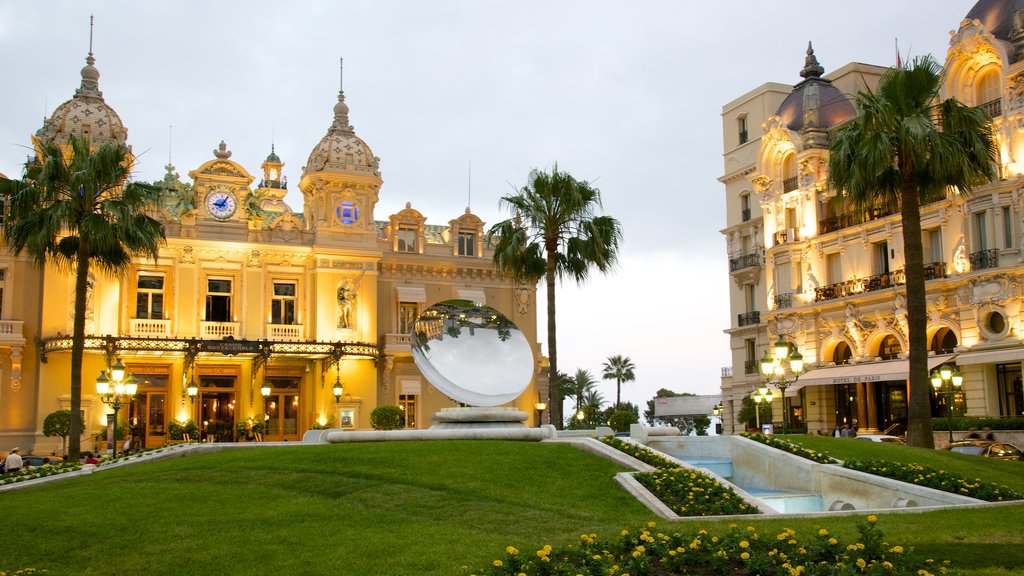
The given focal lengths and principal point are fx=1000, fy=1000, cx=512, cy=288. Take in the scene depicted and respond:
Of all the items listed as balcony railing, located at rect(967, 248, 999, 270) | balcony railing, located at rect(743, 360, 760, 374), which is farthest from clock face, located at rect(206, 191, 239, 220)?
balcony railing, located at rect(967, 248, 999, 270)

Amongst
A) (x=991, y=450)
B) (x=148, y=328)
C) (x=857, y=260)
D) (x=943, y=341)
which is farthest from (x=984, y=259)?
(x=148, y=328)

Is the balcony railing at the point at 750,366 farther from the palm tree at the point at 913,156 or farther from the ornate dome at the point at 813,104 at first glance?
the palm tree at the point at 913,156

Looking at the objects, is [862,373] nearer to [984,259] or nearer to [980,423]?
[980,423]

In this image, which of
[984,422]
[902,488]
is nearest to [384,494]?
[902,488]

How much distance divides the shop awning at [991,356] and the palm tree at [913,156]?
11566mm

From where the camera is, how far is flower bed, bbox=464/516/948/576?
31.6ft

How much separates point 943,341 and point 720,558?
35.9 metres

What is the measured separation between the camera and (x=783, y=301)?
50.1 meters

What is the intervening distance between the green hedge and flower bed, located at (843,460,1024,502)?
19.0 m

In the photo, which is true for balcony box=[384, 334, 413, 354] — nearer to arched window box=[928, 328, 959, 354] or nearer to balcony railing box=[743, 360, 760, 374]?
balcony railing box=[743, 360, 760, 374]

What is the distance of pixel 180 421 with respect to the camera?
4259cm

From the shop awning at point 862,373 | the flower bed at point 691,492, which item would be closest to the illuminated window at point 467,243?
the shop awning at point 862,373

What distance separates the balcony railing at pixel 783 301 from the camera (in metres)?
49.8

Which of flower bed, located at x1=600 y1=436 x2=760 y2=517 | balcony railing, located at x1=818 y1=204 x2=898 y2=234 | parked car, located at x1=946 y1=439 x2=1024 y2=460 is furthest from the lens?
balcony railing, located at x1=818 y1=204 x2=898 y2=234
